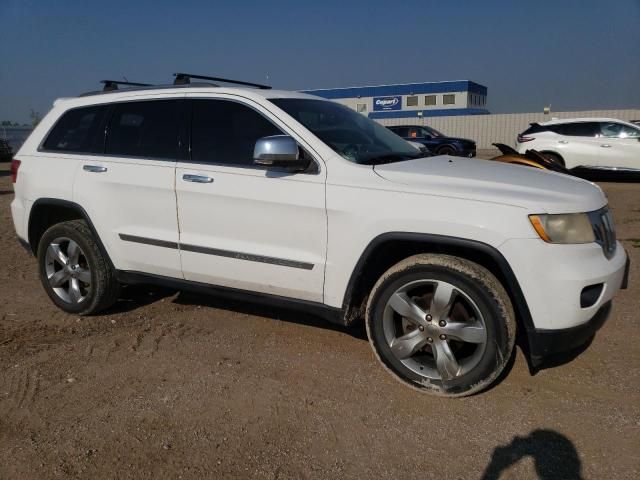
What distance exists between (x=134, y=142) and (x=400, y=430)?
2812 millimetres

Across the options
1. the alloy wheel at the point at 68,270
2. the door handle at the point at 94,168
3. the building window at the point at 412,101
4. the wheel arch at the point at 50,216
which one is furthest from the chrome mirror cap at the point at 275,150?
the building window at the point at 412,101

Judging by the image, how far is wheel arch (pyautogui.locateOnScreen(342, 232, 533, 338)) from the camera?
289 cm

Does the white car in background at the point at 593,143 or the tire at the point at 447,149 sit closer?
the white car in background at the point at 593,143

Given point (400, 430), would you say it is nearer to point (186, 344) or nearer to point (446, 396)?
point (446, 396)

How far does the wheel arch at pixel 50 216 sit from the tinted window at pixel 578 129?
12.6 metres

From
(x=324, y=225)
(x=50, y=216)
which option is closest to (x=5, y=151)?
(x=50, y=216)

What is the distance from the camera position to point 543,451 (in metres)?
2.66

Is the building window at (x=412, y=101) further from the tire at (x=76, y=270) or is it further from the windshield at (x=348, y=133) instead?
the tire at (x=76, y=270)

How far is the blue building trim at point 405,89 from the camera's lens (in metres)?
45.6

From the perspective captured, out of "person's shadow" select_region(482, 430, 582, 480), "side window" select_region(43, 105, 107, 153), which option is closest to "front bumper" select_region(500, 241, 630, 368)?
"person's shadow" select_region(482, 430, 582, 480)

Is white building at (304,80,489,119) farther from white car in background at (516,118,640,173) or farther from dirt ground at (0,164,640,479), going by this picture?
dirt ground at (0,164,640,479)

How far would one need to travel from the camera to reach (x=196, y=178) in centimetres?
370

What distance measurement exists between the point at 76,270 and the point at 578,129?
1292 cm

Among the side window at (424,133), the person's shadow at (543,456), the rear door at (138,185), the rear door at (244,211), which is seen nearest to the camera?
the person's shadow at (543,456)
